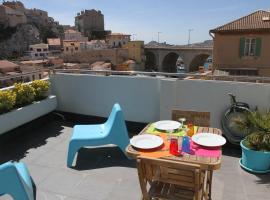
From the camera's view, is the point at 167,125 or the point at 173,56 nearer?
the point at 167,125

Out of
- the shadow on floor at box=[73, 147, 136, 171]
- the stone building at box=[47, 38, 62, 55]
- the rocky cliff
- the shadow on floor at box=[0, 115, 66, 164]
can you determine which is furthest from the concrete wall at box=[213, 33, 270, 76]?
the stone building at box=[47, 38, 62, 55]

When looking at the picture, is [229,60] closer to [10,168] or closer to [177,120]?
[177,120]

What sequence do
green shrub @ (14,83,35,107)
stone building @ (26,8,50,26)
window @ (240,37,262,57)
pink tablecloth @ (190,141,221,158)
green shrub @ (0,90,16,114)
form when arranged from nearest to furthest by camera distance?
pink tablecloth @ (190,141,221,158), green shrub @ (0,90,16,114), green shrub @ (14,83,35,107), window @ (240,37,262,57), stone building @ (26,8,50,26)

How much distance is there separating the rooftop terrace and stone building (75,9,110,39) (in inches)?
3166

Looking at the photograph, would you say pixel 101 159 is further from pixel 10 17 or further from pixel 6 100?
pixel 10 17

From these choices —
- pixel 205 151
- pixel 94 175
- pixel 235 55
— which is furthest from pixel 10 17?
pixel 205 151

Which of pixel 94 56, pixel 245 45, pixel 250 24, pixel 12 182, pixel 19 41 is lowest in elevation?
pixel 12 182

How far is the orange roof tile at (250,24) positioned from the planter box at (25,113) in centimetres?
1271

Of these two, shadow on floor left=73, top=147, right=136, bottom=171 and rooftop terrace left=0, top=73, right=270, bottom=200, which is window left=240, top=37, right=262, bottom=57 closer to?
rooftop terrace left=0, top=73, right=270, bottom=200

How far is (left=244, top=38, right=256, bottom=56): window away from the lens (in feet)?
48.6

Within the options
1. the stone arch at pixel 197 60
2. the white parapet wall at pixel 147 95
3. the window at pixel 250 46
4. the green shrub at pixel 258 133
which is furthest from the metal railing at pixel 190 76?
the stone arch at pixel 197 60

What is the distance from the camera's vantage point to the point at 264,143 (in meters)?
3.28

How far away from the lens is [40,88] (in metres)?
4.91

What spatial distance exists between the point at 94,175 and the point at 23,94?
6.93ft
